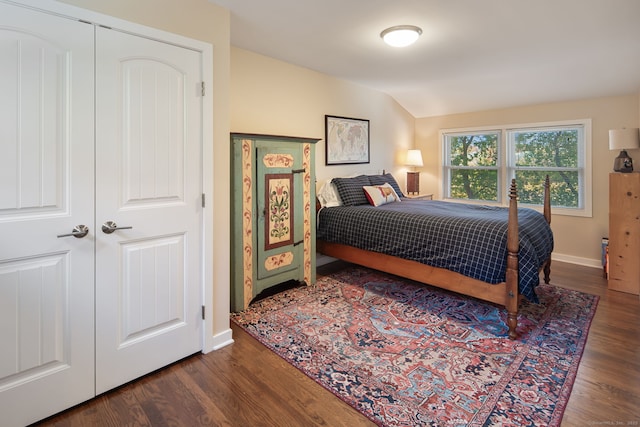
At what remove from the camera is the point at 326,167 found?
4312 mm

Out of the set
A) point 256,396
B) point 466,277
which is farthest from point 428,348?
point 256,396

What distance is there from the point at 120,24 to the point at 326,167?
8.96 feet

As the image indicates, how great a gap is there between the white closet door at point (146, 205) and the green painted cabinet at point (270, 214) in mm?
674

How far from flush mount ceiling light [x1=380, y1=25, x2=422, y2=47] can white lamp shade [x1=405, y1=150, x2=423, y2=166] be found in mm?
2740

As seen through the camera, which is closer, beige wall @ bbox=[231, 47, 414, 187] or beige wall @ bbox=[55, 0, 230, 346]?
beige wall @ bbox=[55, 0, 230, 346]

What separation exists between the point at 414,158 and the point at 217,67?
3.78m

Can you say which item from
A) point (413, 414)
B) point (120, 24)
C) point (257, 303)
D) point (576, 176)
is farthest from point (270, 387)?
point (576, 176)

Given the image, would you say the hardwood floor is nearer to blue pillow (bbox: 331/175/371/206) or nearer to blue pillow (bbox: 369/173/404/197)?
blue pillow (bbox: 331/175/371/206)

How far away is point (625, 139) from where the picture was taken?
3.62 meters

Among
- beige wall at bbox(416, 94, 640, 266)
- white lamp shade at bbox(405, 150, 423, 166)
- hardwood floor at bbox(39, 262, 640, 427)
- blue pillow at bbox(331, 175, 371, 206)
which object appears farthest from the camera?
white lamp shade at bbox(405, 150, 423, 166)

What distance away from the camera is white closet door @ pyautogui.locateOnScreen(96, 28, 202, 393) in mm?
1876

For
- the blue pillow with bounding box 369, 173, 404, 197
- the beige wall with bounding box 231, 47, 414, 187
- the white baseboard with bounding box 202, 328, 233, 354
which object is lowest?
the white baseboard with bounding box 202, 328, 233, 354

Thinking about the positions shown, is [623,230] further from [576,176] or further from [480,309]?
[480,309]

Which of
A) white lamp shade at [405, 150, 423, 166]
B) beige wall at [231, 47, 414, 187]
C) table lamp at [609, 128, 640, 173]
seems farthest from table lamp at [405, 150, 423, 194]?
table lamp at [609, 128, 640, 173]
